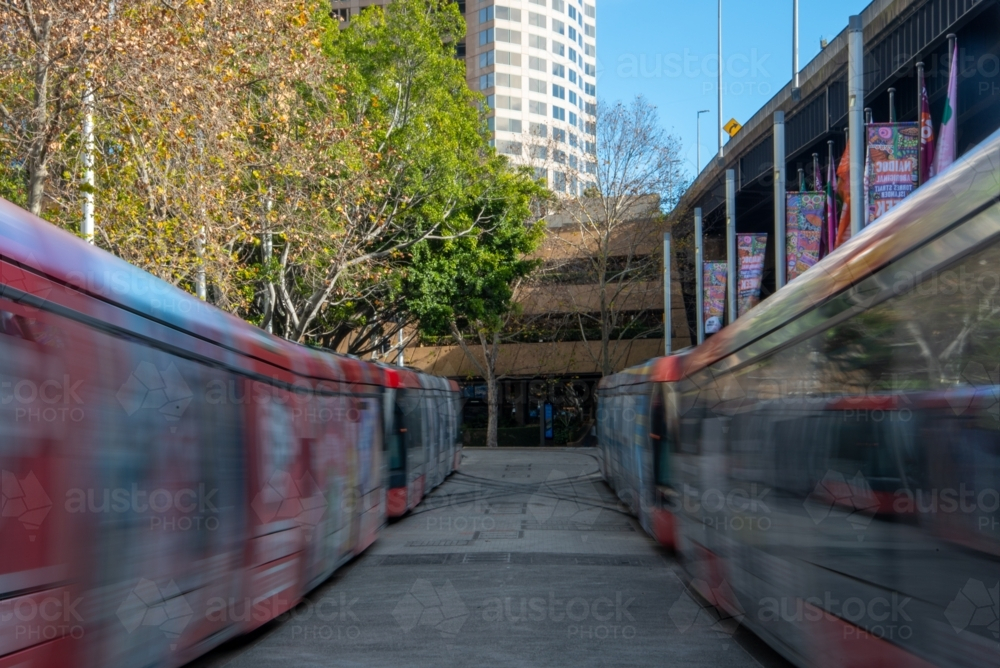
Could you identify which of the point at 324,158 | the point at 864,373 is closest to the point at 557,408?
the point at 324,158

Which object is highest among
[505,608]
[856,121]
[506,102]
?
[506,102]

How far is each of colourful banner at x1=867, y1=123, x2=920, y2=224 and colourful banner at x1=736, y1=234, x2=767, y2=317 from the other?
34.2ft

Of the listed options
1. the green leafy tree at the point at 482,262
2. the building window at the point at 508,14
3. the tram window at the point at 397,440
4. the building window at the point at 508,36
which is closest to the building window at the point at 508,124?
the building window at the point at 508,36

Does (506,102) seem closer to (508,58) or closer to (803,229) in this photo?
(508,58)

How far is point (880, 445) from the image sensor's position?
463 centimetres

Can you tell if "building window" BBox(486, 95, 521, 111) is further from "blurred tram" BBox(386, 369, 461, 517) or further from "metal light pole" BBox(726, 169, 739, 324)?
"blurred tram" BBox(386, 369, 461, 517)

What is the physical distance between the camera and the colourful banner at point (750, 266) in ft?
83.5

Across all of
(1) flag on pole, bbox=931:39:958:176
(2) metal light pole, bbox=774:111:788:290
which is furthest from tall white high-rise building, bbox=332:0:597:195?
(1) flag on pole, bbox=931:39:958:176

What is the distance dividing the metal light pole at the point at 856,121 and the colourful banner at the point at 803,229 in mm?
5727

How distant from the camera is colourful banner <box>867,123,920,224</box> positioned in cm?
1463

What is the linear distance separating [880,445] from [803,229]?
1693cm

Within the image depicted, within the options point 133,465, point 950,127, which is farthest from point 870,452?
point 950,127

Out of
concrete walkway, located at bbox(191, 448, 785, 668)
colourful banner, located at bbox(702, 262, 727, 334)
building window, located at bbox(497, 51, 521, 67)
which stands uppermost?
building window, located at bbox(497, 51, 521, 67)

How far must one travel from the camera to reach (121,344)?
17.9ft
